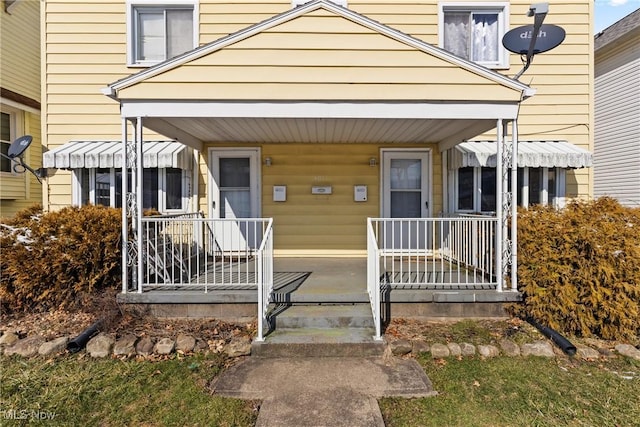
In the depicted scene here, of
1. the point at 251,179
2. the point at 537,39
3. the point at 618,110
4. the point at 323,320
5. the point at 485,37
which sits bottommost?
the point at 323,320

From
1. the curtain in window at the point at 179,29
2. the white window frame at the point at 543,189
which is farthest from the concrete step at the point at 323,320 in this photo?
the curtain in window at the point at 179,29

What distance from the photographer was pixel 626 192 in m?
9.74

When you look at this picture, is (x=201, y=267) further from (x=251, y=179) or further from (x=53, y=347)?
(x=53, y=347)

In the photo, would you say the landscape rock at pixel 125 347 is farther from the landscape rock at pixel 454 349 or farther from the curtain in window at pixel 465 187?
the curtain in window at pixel 465 187

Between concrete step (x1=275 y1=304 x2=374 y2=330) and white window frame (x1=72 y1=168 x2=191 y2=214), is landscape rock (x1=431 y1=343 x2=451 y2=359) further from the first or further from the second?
white window frame (x1=72 y1=168 x2=191 y2=214)

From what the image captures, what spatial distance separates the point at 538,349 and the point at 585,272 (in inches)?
43.1

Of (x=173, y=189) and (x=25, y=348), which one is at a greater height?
(x=173, y=189)

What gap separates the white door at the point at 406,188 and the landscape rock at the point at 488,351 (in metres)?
3.47

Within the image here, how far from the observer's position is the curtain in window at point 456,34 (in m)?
7.25

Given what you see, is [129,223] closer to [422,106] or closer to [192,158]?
[192,158]

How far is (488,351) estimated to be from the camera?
3.83 metres

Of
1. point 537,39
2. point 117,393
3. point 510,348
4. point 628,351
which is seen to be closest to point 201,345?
point 117,393

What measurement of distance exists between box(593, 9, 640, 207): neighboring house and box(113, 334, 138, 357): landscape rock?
37.2ft

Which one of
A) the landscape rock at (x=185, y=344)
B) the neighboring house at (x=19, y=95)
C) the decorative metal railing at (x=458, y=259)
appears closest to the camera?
the landscape rock at (x=185, y=344)
